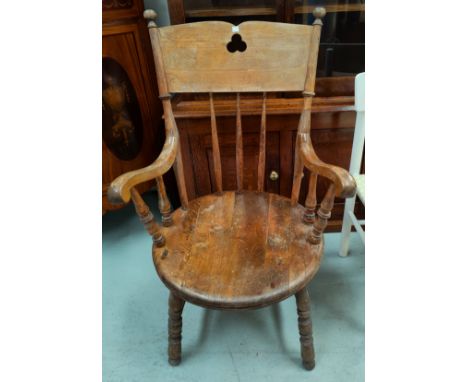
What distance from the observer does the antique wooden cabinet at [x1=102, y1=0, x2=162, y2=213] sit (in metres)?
1.30

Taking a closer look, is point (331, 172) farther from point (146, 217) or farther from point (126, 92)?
point (126, 92)

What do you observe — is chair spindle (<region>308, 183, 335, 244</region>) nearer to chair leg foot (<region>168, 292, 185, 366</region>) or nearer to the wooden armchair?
the wooden armchair

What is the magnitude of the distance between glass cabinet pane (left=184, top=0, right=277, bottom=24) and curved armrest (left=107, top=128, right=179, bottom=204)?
1.67 ft

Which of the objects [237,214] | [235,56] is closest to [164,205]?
[237,214]

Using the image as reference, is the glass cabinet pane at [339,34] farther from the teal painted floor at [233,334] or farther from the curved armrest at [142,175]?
the teal painted floor at [233,334]

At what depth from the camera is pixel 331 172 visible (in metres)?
0.85

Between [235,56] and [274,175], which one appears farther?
[274,175]

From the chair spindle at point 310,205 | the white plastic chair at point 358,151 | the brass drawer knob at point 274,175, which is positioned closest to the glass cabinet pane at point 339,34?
the white plastic chair at point 358,151

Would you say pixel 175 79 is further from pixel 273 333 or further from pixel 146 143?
pixel 273 333

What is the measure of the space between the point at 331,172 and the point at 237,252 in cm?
35

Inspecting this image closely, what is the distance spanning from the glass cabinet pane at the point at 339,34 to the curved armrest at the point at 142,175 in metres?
0.67

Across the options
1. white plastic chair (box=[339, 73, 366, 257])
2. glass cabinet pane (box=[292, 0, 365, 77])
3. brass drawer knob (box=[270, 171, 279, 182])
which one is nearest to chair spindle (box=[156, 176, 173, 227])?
brass drawer knob (box=[270, 171, 279, 182])

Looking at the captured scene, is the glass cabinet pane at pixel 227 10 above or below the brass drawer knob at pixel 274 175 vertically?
above

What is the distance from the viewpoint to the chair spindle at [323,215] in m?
0.88
